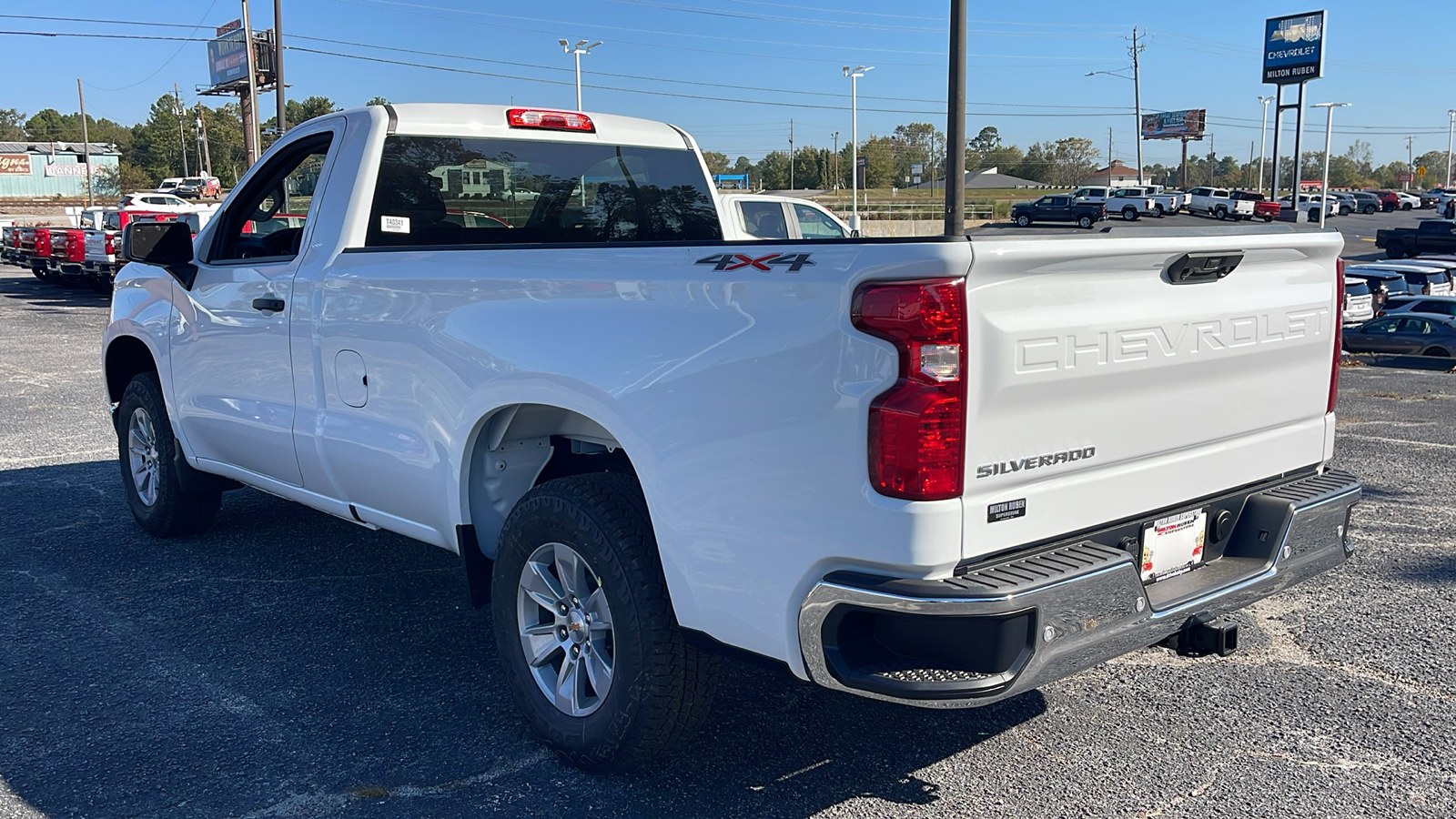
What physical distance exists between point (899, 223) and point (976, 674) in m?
57.4

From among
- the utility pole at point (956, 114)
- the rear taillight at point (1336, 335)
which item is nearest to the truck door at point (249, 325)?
the rear taillight at point (1336, 335)

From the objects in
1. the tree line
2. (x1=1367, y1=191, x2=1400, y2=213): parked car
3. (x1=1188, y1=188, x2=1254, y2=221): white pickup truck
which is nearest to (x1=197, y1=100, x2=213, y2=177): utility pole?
the tree line

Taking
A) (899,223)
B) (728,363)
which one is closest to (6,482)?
(728,363)

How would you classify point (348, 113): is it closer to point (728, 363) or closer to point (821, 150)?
point (728, 363)

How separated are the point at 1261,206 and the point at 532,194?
64.9 m

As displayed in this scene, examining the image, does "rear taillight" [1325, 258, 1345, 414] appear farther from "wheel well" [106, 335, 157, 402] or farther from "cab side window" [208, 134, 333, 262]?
"wheel well" [106, 335, 157, 402]

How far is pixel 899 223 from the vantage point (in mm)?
58750

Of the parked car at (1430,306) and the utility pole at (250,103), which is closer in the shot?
the parked car at (1430,306)

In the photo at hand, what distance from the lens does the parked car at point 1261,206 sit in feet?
189

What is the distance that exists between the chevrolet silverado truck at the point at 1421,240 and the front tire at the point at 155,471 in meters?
52.2

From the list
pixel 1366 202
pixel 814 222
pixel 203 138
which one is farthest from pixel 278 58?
pixel 203 138

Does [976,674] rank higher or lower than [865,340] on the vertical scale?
lower

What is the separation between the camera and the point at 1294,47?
Answer: 5366cm

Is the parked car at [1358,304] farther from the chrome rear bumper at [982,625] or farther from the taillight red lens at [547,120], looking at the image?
the chrome rear bumper at [982,625]
